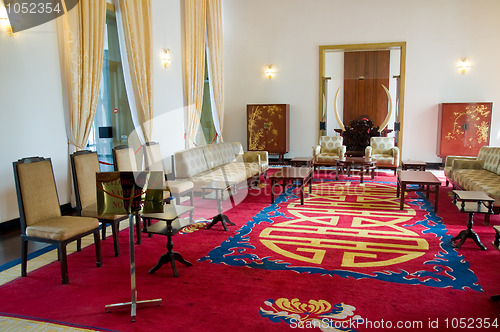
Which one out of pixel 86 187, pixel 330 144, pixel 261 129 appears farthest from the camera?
pixel 261 129

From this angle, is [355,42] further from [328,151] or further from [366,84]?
[328,151]

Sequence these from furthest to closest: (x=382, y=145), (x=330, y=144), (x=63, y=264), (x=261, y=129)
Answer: (x=261, y=129) < (x=330, y=144) < (x=382, y=145) < (x=63, y=264)

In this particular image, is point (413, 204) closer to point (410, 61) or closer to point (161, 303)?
point (161, 303)

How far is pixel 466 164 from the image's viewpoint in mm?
6816

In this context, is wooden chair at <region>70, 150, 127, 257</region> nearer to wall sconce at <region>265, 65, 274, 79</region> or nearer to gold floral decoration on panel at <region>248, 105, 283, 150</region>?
gold floral decoration on panel at <region>248, 105, 283, 150</region>

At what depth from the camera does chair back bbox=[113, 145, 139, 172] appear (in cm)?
478

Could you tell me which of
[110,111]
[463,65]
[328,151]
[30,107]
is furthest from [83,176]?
[463,65]

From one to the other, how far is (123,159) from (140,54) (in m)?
2.72

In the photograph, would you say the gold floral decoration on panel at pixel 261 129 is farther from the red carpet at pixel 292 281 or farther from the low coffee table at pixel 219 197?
the red carpet at pixel 292 281

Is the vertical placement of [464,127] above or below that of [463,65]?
below

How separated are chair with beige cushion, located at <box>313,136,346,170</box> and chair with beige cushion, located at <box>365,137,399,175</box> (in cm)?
68

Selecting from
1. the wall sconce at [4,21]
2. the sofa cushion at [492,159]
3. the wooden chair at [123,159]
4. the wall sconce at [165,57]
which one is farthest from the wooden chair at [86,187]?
the sofa cushion at [492,159]

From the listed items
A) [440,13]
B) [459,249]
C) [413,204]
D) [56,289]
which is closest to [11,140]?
[56,289]

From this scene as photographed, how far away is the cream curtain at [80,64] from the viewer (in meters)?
5.10
